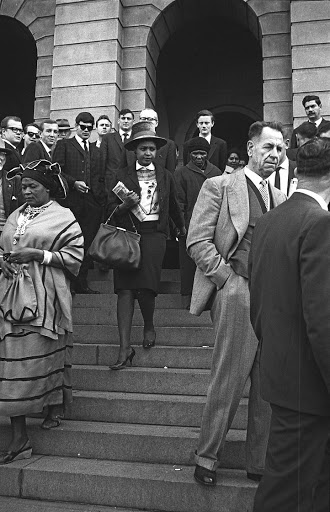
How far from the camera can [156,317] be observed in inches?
240

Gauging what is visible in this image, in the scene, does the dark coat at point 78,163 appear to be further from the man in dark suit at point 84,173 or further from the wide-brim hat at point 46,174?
the wide-brim hat at point 46,174

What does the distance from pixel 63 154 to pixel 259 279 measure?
5.29 m

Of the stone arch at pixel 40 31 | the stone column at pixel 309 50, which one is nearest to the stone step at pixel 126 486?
the stone column at pixel 309 50

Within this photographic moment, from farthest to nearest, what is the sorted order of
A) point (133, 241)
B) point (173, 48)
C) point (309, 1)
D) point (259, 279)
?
point (173, 48)
point (309, 1)
point (133, 241)
point (259, 279)

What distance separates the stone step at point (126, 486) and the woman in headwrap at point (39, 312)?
0.80ft

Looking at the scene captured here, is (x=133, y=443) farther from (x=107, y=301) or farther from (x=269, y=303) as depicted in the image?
(x=107, y=301)

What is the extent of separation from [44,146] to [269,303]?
577cm

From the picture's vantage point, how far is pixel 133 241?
5070mm

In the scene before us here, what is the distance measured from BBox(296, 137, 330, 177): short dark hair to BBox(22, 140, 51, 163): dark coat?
17.0 ft

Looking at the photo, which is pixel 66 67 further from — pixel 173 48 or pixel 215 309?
pixel 215 309

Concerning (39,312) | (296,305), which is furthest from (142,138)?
(296,305)

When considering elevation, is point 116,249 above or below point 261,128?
below

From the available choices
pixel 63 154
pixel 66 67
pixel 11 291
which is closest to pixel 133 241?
pixel 11 291

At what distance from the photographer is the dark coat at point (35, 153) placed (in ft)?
24.0
